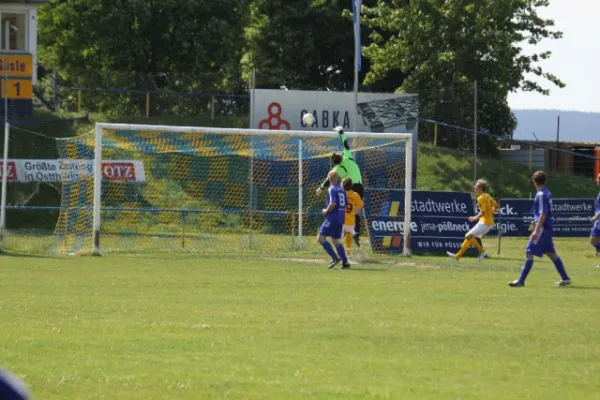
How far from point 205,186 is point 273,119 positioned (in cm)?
704

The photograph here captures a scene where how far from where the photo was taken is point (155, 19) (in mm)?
51062

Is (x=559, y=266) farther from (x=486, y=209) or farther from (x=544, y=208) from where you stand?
(x=486, y=209)

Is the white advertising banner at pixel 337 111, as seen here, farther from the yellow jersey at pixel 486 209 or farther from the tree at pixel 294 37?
the yellow jersey at pixel 486 209

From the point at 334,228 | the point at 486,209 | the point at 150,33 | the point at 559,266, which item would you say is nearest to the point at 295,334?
the point at 559,266

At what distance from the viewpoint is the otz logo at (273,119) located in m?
40.3

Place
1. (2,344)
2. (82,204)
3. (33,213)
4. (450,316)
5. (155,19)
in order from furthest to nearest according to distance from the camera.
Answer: (155,19), (33,213), (82,204), (450,316), (2,344)

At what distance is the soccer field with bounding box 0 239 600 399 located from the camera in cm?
892

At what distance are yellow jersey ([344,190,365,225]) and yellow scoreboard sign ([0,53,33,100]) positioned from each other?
59.8 feet

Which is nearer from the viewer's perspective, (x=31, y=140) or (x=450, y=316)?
(x=450, y=316)

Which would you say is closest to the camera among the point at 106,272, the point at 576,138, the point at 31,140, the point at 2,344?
the point at 2,344

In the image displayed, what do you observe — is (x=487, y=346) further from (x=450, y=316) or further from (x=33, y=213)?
(x=33, y=213)

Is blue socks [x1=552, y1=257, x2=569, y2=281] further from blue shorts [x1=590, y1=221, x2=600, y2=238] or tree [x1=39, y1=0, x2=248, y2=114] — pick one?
tree [x1=39, y1=0, x2=248, y2=114]

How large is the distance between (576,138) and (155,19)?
3105 cm

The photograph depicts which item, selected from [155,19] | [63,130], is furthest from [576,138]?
[63,130]
